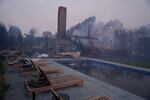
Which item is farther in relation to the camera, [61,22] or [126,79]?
[61,22]

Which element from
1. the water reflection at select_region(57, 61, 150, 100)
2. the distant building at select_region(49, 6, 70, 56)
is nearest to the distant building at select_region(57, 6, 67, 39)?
the distant building at select_region(49, 6, 70, 56)

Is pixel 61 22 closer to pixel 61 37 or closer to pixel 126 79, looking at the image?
pixel 61 37

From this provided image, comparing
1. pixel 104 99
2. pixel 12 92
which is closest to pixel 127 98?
pixel 104 99

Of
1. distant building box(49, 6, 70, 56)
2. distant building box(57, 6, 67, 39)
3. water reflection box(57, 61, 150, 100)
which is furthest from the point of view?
distant building box(57, 6, 67, 39)

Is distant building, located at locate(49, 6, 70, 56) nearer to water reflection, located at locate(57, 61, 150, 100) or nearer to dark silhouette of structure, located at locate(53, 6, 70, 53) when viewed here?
dark silhouette of structure, located at locate(53, 6, 70, 53)

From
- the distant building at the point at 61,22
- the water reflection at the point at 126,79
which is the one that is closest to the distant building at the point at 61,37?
the distant building at the point at 61,22

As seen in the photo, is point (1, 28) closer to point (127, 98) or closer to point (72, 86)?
point (72, 86)

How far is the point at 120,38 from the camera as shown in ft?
111

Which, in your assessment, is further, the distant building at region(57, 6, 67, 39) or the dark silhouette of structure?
the distant building at region(57, 6, 67, 39)

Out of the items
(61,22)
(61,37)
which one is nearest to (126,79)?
(61,37)

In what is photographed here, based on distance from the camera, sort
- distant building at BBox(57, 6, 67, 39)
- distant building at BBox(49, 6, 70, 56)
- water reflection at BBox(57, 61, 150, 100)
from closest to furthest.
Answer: water reflection at BBox(57, 61, 150, 100) → distant building at BBox(49, 6, 70, 56) → distant building at BBox(57, 6, 67, 39)

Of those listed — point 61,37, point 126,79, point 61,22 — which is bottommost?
point 126,79

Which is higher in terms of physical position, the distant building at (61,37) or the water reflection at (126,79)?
the distant building at (61,37)

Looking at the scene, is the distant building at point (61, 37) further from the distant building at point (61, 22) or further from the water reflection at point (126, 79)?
the water reflection at point (126, 79)
